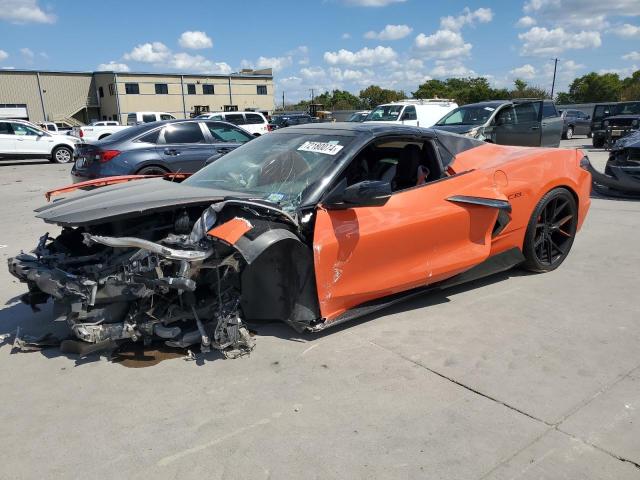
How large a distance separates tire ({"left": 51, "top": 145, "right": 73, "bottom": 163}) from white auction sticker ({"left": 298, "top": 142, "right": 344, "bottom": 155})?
59.3ft

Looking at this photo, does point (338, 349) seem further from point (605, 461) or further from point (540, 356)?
point (605, 461)

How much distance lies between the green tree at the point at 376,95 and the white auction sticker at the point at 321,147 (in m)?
73.8

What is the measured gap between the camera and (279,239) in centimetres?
318

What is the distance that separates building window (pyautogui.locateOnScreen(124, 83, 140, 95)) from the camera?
5912cm

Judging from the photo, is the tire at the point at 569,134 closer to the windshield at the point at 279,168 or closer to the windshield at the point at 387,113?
the windshield at the point at 387,113

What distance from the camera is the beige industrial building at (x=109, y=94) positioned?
2265 inches

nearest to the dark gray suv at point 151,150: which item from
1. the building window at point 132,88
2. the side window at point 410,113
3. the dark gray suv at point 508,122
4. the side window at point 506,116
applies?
the dark gray suv at point 508,122

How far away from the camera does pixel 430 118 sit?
1803 cm

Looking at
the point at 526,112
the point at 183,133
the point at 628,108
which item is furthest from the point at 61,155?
the point at 628,108

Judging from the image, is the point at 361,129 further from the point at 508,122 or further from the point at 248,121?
the point at 248,121

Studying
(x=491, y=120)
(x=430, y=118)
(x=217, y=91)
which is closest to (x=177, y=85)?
(x=217, y=91)

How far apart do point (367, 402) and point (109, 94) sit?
212 ft

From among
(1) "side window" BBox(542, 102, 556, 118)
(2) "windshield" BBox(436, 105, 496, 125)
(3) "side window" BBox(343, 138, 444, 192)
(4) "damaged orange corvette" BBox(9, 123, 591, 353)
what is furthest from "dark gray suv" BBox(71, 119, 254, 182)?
(1) "side window" BBox(542, 102, 556, 118)

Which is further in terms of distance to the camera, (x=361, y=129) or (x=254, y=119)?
(x=254, y=119)
